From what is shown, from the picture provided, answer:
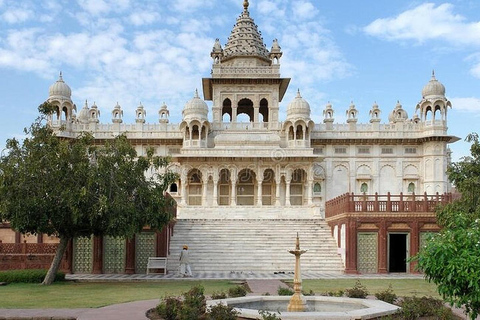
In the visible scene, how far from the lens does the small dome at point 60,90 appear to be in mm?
46344

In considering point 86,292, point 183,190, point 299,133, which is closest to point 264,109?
point 299,133

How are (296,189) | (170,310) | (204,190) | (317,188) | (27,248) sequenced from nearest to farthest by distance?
1. (170,310)
2. (27,248)
3. (204,190)
4. (296,189)
5. (317,188)

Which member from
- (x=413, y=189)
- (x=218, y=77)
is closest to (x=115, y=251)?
(x=218, y=77)

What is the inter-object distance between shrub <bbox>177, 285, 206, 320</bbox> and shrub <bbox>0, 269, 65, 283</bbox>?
984 centimetres

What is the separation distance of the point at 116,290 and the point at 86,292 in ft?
3.31

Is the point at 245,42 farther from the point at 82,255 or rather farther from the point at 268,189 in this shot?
the point at 82,255

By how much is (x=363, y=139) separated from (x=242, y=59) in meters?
11.8

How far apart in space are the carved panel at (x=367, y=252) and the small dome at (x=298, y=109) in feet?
61.7

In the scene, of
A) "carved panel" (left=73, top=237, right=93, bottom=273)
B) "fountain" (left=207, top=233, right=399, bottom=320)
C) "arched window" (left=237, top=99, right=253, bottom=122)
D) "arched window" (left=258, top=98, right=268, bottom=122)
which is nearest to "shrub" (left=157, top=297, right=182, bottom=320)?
"fountain" (left=207, top=233, right=399, bottom=320)

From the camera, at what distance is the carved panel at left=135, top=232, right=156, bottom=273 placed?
25234 millimetres

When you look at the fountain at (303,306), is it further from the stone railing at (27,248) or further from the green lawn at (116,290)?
the stone railing at (27,248)

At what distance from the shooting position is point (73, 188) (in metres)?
18.8

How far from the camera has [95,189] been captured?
765 inches

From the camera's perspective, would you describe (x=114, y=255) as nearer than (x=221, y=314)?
No
